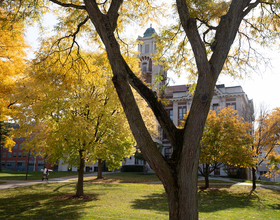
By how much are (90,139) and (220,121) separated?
37.4ft

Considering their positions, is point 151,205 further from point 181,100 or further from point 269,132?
point 181,100

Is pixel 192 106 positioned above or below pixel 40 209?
above

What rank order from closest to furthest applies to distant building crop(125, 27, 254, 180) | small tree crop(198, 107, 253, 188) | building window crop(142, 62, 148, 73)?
small tree crop(198, 107, 253, 188)
distant building crop(125, 27, 254, 180)
building window crop(142, 62, 148, 73)

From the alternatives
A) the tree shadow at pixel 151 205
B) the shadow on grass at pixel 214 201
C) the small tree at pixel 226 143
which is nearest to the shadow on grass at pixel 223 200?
the shadow on grass at pixel 214 201

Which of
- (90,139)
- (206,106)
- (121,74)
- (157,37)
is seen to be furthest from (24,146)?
(206,106)

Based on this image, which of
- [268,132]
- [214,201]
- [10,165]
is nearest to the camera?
[214,201]

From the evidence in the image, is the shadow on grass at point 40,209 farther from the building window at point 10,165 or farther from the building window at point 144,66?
the building window at point 10,165

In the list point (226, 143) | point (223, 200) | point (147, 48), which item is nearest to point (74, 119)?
point (223, 200)

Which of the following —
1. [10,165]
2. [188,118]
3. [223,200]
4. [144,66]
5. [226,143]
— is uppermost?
[144,66]

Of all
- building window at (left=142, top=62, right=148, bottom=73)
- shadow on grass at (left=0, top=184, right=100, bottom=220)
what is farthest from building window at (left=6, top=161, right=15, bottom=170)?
shadow on grass at (left=0, top=184, right=100, bottom=220)

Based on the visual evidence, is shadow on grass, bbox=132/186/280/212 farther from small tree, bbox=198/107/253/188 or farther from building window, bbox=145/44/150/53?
building window, bbox=145/44/150/53

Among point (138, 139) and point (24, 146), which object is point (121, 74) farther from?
point (24, 146)

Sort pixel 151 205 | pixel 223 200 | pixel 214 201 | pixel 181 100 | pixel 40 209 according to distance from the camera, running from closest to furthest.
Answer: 1. pixel 40 209
2. pixel 151 205
3. pixel 214 201
4. pixel 223 200
5. pixel 181 100

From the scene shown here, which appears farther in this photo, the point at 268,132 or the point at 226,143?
the point at 268,132
